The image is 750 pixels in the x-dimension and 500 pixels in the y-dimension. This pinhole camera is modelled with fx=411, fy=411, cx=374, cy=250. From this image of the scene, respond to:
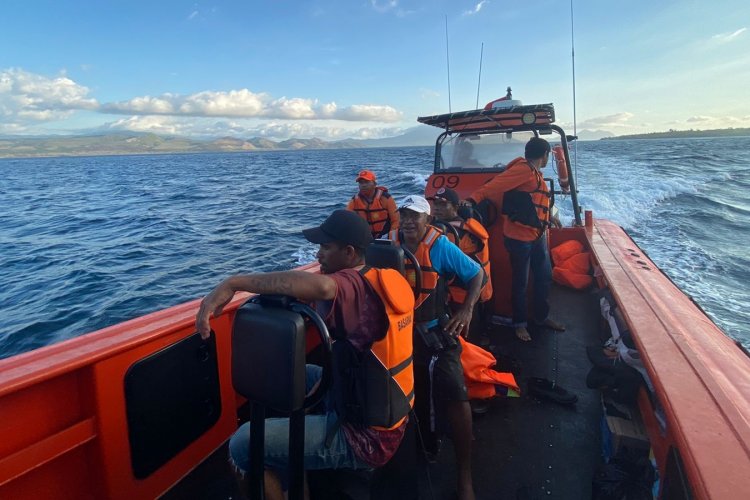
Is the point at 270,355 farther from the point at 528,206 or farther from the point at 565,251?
the point at 565,251

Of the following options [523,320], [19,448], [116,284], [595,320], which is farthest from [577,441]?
[116,284]

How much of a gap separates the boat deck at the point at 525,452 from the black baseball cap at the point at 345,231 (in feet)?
4.79

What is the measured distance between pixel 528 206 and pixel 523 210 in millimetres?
56

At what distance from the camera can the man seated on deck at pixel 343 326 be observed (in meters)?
1.33

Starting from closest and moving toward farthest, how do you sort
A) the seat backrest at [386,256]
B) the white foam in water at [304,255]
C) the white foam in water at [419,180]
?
the seat backrest at [386,256] < the white foam in water at [304,255] < the white foam in water at [419,180]

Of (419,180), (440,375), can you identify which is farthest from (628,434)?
(419,180)

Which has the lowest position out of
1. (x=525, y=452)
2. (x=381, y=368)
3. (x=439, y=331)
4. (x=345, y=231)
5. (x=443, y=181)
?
(x=525, y=452)

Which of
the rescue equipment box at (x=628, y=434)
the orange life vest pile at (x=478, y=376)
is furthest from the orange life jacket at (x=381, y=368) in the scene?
the rescue equipment box at (x=628, y=434)

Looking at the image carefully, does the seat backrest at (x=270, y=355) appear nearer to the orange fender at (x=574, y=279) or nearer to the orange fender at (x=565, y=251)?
the orange fender at (x=574, y=279)

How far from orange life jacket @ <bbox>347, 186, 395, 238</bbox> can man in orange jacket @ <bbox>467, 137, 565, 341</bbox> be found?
1870mm

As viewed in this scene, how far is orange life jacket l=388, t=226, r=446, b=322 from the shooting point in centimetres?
235

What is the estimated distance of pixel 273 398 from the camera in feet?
3.84

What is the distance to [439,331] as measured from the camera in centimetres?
236

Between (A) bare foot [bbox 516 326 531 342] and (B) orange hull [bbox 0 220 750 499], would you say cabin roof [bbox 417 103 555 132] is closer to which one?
A: (A) bare foot [bbox 516 326 531 342]
